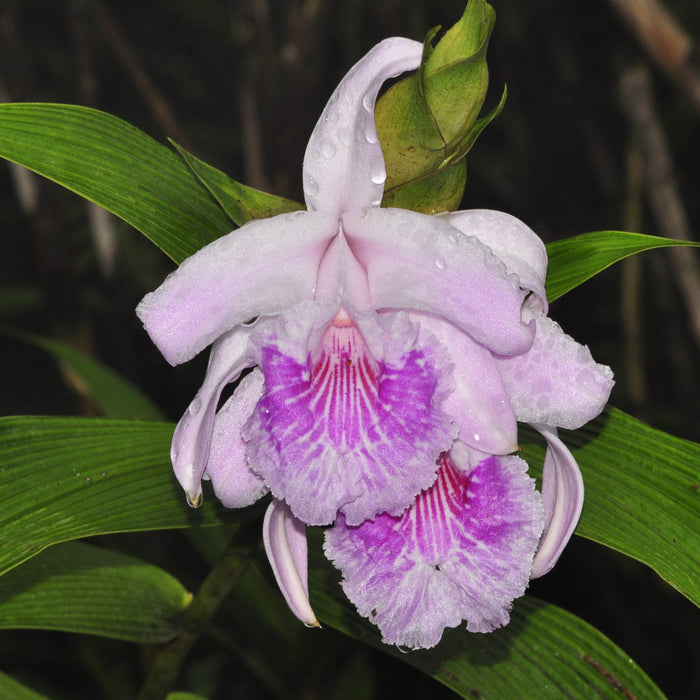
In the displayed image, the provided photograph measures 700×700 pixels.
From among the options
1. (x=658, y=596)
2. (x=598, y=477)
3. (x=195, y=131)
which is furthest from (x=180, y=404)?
(x=598, y=477)

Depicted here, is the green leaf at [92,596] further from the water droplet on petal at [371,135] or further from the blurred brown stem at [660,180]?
the blurred brown stem at [660,180]

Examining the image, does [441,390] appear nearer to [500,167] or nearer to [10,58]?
[10,58]

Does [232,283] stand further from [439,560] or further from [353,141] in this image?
[439,560]

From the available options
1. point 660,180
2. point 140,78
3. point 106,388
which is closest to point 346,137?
point 106,388

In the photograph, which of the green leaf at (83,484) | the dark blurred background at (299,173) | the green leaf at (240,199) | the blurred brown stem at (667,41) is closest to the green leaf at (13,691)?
the dark blurred background at (299,173)

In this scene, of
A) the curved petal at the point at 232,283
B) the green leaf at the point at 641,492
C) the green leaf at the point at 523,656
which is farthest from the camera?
the green leaf at the point at 523,656

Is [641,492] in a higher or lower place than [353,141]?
lower

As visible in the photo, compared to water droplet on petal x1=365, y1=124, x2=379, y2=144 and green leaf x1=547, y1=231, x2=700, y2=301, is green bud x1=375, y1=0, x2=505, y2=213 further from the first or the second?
green leaf x1=547, y1=231, x2=700, y2=301
